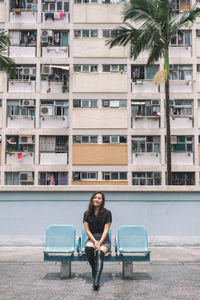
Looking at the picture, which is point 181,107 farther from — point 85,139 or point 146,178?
point 85,139

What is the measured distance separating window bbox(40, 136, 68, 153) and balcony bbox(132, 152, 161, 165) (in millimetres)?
5066

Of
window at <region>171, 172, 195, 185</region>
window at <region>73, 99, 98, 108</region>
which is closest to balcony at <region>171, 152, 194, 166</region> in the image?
window at <region>171, 172, 195, 185</region>

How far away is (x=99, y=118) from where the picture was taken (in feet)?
92.8

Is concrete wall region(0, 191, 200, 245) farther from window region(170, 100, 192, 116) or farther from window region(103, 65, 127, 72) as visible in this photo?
window region(103, 65, 127, 72)

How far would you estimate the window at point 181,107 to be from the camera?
2897 centimetres

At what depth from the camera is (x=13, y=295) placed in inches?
232

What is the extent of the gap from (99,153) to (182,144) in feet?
20.2

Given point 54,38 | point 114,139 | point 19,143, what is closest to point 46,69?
point 54,38

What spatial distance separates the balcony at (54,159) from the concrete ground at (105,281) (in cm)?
1796

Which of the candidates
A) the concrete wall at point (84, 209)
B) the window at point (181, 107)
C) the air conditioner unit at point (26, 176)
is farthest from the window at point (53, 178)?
the concrete wall at point (84, 209)

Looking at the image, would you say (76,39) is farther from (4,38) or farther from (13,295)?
(13,295)

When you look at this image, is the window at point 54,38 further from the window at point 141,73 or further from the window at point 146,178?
the window at point 146,178

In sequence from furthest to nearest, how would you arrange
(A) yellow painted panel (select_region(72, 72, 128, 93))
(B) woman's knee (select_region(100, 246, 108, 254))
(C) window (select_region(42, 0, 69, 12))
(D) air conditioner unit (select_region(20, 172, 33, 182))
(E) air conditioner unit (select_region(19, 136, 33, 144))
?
(C) window (select_region(42, 0, 69, 12)) < (A) yellow painted panel (select_region(72, 72, 128, 93)) < (E) air conditioner unit (select_region(19, 136, 33, 144)) < (D) air conditioner unit (select_region(20, 172, 33, 182)) < (B) woman's knee (select_region(100, 246, 108, 254))

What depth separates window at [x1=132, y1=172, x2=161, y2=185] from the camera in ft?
91.4
